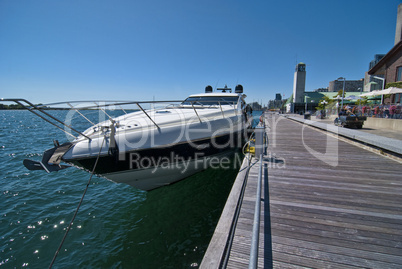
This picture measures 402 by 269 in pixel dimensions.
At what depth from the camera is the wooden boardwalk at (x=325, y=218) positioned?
1892 millimetres

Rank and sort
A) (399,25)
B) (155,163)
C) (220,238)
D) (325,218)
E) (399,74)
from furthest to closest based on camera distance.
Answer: (399,25) < (399,74) < (155,163) < (325,218) < (220,238)

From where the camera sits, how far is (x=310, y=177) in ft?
12.6

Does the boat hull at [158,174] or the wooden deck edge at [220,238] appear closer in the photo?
the wooden deck edge at [220,238]

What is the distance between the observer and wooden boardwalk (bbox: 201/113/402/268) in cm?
189

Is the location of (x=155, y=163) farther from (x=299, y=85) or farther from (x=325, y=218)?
(x=299, y=85)

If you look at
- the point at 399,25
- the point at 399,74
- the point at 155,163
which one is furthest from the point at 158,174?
the point at 399,25

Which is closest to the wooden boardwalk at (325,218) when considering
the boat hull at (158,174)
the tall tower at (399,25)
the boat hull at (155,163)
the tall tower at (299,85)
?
the boat hull at (155,163)

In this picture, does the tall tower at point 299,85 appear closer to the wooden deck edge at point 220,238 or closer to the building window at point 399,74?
the building window at point 399,74

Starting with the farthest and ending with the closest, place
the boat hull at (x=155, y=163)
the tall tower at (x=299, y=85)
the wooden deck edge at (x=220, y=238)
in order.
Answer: the tall tower at (x=299, y=85) → the boat hull at (x=155, y=163) → the wooden deck edge at (x=220, y=238)

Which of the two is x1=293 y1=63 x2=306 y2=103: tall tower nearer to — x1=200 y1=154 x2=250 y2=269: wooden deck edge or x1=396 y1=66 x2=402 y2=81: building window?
x1=396 y1=66 x2=402 y2=81: building window

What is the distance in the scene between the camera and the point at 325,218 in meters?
2.50

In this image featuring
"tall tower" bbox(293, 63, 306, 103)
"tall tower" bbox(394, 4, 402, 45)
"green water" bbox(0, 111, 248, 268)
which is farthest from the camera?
"tall tower" bbox(293, 63, 306, 103)

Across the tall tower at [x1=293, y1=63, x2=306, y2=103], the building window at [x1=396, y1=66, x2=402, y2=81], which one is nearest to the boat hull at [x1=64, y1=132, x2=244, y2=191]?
the building window at [x1=396, y1=66, x2=402, y2=81]

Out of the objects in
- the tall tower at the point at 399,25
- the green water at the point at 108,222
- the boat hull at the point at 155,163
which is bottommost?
the green water at the point at 108,222
